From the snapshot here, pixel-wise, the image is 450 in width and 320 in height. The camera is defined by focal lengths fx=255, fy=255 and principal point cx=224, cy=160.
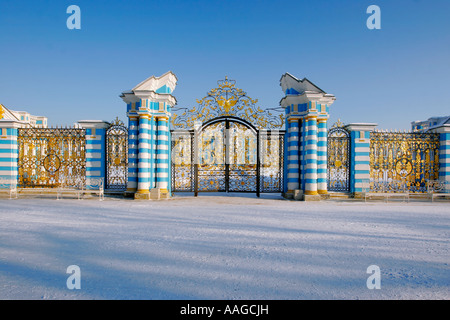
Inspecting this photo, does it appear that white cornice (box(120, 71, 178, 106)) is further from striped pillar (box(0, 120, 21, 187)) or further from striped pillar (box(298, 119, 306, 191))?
striped pillar (box(298, 119, 306, 191))

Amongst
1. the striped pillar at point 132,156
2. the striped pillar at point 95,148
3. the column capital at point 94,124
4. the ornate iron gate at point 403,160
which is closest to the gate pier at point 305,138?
the ornate iron gate at point 403,160

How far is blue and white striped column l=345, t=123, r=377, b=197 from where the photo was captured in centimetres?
1205

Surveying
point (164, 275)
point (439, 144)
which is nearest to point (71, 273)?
point (164, 275)

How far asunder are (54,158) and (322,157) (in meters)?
13.1

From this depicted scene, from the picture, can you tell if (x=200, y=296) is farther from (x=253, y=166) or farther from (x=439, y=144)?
(x=439, y=144)

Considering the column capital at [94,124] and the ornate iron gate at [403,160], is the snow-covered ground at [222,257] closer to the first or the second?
the ornate iron gate at [403,160]

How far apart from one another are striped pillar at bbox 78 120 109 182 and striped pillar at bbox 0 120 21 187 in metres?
3.58

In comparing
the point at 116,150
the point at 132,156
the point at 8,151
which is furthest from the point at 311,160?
the point at 8,151

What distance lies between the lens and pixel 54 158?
12812 millimetres

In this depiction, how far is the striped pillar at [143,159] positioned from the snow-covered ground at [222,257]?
394cm

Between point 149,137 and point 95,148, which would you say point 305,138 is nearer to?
point 149,137

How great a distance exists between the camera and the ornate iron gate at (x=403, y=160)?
12414 millimetres

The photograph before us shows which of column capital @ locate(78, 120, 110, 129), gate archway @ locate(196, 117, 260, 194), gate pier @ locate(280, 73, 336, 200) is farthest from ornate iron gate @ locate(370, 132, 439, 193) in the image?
column capital @ locate(78, 120, 110, 129)

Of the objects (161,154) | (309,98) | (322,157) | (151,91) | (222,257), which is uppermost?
(151,91)
